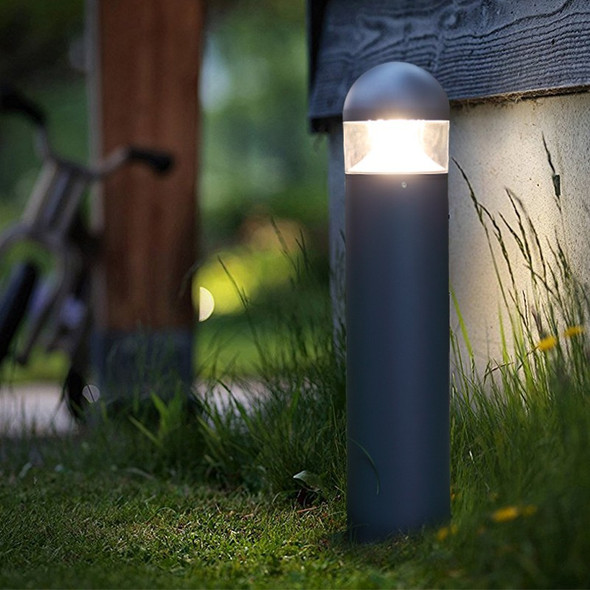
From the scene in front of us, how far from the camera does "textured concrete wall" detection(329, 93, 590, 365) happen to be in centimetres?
339

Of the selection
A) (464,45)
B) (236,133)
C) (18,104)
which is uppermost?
(236,133)

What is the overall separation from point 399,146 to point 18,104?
356 centimetres

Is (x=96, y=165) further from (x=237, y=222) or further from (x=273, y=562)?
(x=237, y=222)

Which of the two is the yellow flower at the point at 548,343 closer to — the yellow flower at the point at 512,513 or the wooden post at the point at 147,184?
the yellow flower at the point at 512,513

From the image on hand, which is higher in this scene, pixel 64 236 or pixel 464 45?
pixel 464 45

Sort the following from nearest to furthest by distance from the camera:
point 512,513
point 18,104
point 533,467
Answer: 1. point 512,513
2. point 533,467
3. point 18,104

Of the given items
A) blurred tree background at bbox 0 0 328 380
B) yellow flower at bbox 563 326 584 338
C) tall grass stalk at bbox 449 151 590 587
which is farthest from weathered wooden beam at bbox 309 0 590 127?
blurred tree background at bbox 0 0 328 380

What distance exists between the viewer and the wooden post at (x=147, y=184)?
6.18 m

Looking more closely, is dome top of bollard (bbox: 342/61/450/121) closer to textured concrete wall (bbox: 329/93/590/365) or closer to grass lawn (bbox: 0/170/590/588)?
grass lawn (bbox: 0/170/590/588)

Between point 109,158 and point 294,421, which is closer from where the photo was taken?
point 294,421

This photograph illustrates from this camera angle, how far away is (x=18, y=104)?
19.6ft

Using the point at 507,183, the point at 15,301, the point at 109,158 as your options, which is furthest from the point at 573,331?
the point at 109,158

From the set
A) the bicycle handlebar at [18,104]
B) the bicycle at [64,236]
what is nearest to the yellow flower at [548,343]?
the bicycle at [64,236]

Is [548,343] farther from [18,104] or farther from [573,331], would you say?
[18,104]
